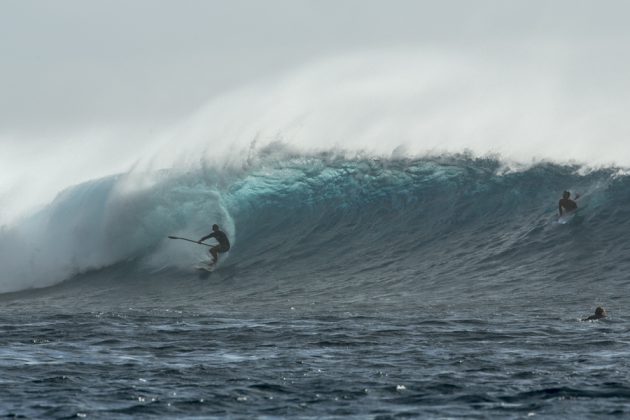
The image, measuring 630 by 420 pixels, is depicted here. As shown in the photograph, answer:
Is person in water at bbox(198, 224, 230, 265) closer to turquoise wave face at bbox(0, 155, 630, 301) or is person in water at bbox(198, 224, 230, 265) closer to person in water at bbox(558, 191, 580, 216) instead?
turquoise wave face at bbox(0, 155, 630, 301)

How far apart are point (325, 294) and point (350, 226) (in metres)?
5.52

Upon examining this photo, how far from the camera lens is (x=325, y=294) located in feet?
77.7

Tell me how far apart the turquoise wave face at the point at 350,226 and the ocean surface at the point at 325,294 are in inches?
2.6

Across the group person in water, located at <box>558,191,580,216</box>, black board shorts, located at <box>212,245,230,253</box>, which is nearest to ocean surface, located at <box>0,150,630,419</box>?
person in water, located at <box>558,191,580,216</box>

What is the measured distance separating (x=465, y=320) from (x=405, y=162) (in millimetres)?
13257

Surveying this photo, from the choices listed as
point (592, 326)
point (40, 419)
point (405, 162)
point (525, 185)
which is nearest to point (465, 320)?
point (592, 326)

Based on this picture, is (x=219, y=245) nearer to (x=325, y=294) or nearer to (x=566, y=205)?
(x=325, y=294)

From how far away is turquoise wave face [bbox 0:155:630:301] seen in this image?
25.0 metres

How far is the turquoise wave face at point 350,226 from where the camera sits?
82.2 feet

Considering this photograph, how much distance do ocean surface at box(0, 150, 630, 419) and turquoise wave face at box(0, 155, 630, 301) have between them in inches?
2.6

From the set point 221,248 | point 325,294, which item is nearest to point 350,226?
point 221,248

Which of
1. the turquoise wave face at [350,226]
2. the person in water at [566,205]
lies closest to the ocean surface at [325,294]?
the turquoise wave face at [350,226]

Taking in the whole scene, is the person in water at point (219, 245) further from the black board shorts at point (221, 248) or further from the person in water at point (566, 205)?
the person in water at point (566, 205)

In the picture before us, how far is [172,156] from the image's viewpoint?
108ft
